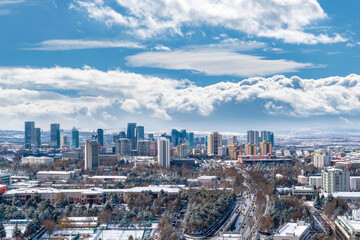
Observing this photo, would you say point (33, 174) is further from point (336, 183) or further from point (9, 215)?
point (336, 183)

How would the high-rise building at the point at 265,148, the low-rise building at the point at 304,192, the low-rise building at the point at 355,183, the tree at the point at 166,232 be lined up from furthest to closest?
the high-rise building at the point at 265,148
the low-rise building at the point at 355,183
the low-rise building at the point at 304,192
the tree at the point at 166,232

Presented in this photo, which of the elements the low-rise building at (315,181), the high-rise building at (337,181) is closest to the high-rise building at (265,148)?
the low-rise building at (315,181)

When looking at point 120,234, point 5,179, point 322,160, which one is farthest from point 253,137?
point 120,234

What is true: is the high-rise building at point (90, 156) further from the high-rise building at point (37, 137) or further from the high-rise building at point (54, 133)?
the high-rise building at point (54, 133)

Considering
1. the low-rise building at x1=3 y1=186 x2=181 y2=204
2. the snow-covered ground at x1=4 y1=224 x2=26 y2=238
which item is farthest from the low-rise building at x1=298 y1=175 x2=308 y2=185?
the snow-covered ground at x1=4 y1=224 x2=26 y2=238

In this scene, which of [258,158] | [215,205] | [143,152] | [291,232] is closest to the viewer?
[291,232]

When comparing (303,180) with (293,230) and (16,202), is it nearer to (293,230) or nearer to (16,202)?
(16,202)

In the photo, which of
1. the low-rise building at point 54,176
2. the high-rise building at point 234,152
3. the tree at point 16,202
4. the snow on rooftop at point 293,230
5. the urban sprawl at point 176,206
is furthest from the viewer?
the high-rise building at point 234,152

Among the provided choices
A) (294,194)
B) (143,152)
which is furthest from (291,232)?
(143,152)
